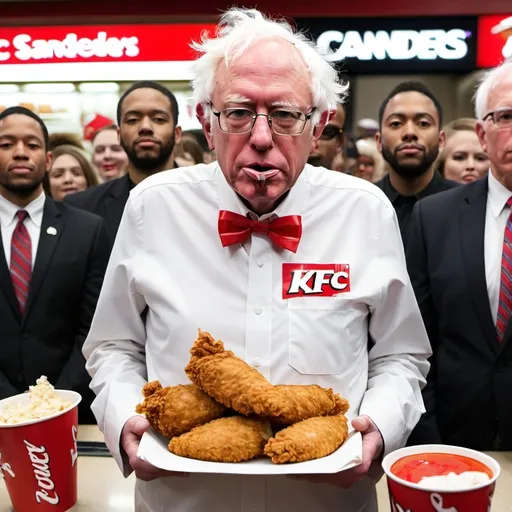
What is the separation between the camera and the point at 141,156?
3.26 m

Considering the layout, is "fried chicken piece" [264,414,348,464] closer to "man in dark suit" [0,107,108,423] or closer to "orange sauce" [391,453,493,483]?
"orange sauce" [391,453,493,483]

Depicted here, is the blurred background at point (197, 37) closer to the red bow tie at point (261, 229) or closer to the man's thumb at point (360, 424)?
the red bow tie at point (261, 229)

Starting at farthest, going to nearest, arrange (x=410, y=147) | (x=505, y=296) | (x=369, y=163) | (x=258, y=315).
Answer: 1. (x=369, y=163)
2. (x=410, y=147)
3. (x=505, y=296)
4. (x=258, y=315)

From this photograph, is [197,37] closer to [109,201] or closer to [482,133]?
[109,201]

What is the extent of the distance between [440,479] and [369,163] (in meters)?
4.00

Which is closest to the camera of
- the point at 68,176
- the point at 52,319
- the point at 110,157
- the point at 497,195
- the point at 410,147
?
the point at 497,195

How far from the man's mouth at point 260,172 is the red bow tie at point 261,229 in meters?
0.16

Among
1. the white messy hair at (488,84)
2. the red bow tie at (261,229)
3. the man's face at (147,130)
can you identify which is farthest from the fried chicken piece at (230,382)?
the man's face at (147,130)

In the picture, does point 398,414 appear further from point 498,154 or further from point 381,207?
point 498,154

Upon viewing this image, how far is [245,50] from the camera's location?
1437mm

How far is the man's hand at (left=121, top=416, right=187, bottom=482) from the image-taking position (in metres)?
1.20

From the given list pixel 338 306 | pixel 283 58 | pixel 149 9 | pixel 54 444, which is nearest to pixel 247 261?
pixel 338 306

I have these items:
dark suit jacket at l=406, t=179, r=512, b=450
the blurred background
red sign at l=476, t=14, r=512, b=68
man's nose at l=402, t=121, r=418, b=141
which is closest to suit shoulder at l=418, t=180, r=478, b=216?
dark suit jacket at l=406, t=179, r=512, b=450

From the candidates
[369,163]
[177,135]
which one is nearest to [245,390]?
[177,135]
